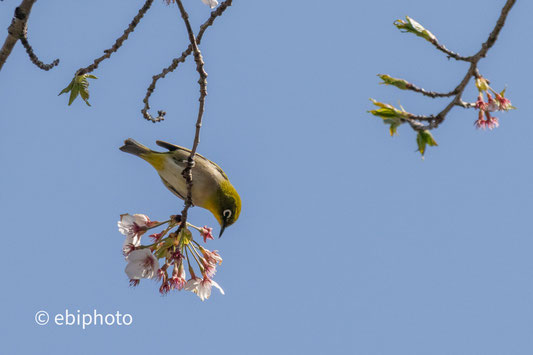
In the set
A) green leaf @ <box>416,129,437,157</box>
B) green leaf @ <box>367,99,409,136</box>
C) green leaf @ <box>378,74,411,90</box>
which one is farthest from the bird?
green leaf @ <box>416,129,437,157</box>

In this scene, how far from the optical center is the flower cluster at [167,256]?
541 cm

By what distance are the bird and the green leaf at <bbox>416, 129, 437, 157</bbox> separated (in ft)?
14.5

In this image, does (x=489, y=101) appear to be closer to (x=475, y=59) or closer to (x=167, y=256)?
(x=475, y=59)

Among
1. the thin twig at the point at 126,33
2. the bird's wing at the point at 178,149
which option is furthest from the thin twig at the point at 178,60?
the bird's wing at the point at 178,149

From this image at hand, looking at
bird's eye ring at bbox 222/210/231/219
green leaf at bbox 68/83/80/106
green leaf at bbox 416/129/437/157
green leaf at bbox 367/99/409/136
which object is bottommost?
green leaf at bbox 416/129/437/157

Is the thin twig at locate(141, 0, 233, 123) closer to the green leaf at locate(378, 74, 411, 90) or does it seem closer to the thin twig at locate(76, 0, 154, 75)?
the thin twig at locate(76, 0, 154, 75)

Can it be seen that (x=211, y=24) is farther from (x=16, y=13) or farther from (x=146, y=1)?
(x=16, y=13)

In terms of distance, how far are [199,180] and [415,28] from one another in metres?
4.10

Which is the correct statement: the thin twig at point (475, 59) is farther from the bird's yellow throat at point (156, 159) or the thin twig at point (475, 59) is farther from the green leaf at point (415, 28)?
the bird's yellow throat at point (156, 159)

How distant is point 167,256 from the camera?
555cm

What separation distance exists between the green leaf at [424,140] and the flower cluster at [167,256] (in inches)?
111

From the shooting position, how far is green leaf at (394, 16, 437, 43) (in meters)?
4.04

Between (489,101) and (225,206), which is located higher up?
(225,206)

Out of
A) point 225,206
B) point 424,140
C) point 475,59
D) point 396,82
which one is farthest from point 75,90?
point 475,59
